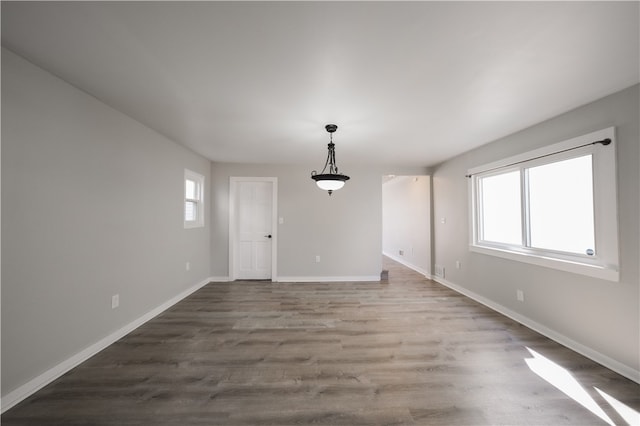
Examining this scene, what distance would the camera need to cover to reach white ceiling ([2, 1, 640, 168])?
1254mm

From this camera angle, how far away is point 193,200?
4207mm

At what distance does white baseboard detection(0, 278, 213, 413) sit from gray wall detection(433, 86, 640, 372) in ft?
15.1

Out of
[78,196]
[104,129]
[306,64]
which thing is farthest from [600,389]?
[104,129]

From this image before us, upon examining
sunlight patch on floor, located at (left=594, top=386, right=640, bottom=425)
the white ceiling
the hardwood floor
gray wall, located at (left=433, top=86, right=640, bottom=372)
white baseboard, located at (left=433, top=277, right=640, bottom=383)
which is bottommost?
sunlight patch on floor, located at (left=594, top=386, right=640, bottom=425)

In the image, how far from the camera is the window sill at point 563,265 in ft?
6.86

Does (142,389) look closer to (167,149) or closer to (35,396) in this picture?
(35,396)

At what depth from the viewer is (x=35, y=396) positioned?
1676 millimetres

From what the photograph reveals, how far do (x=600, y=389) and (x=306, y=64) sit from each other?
3.25 meters

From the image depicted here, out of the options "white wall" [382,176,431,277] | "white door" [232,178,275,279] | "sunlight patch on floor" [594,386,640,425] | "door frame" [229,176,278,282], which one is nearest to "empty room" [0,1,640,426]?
"sunlight patch on floor" [594,386,640,425]

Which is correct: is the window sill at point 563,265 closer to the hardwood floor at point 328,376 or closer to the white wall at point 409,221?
the hardwood floor at point 328,376

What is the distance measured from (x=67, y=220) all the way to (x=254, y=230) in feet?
10.3

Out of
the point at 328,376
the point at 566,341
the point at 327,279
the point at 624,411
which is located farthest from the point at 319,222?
the point at 624,411

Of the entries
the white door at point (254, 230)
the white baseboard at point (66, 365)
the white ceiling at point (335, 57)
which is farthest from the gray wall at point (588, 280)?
the white baseboard at point (66, 365)

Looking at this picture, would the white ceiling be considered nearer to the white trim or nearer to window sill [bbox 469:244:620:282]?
window sill [bbox 469:244:620:282]
